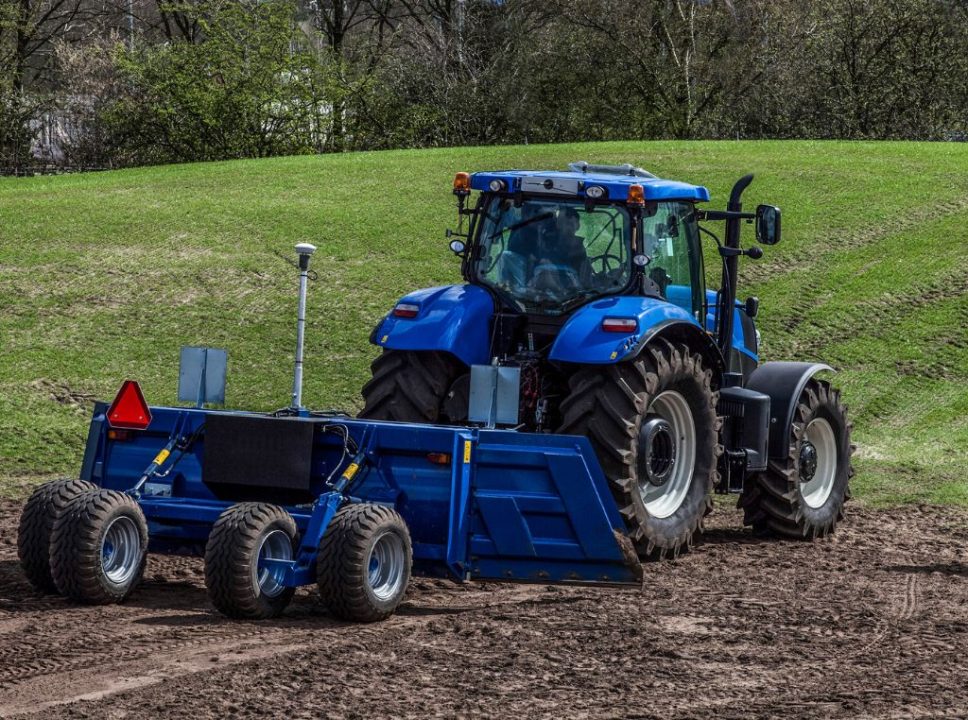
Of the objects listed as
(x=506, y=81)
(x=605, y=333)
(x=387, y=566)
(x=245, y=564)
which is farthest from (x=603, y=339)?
(x=506, y=81)

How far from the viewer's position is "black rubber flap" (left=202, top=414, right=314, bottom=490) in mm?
7805

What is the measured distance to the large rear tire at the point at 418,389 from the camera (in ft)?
29.7

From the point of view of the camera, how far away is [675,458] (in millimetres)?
9297

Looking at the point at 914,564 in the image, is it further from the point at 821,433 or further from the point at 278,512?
the point at 278,512

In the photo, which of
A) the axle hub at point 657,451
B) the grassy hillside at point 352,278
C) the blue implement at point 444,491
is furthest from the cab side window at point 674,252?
the grassy hillside at point 352,278

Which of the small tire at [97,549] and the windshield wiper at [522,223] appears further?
the windshield wiper at [522,223]

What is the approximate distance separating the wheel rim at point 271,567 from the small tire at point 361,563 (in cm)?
21

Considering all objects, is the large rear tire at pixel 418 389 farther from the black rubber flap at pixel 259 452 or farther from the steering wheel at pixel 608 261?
the black rubber flap at pixel 259 452

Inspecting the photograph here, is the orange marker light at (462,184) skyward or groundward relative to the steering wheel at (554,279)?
skyward

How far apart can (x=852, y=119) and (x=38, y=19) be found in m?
23.1

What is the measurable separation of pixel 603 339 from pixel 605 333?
50 mm

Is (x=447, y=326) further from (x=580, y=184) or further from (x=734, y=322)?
(x=734, y=322)

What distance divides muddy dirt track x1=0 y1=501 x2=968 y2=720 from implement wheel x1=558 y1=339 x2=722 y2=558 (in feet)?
1.37

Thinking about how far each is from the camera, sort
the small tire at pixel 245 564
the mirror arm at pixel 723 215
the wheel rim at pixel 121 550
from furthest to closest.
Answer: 1. the mirror arm at pixel 723 215
2. the wheel rim at pixel 121 550
3. the small tire at pixel 245 564
